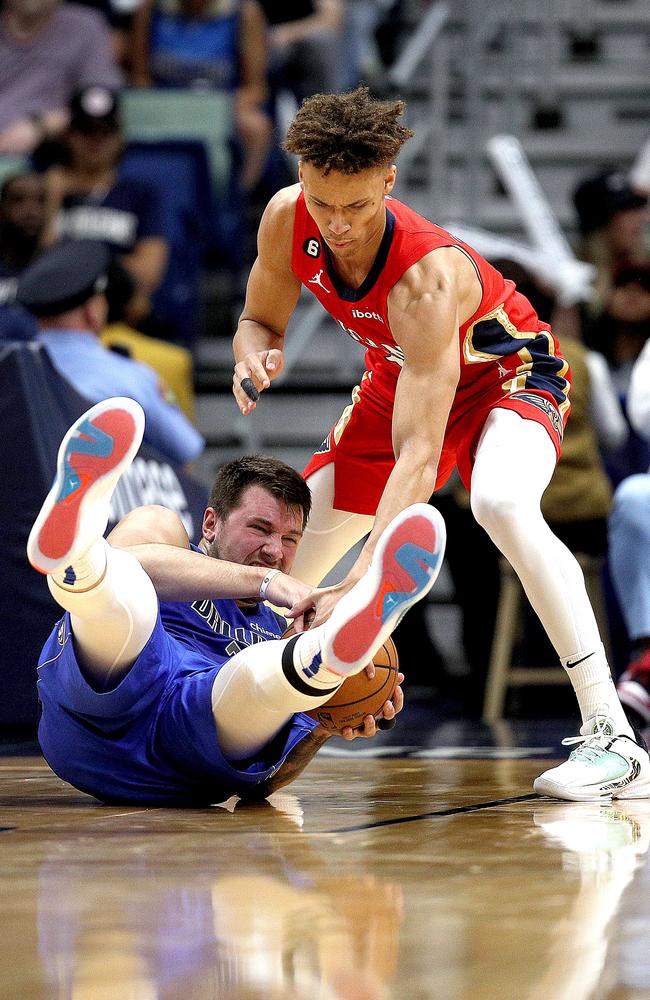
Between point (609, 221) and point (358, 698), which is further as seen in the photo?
point (609, 221)

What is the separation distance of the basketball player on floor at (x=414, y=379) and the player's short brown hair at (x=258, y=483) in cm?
13

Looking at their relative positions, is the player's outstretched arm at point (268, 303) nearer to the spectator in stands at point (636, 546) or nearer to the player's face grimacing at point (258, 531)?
the player's face grimacing at point (258, 531)

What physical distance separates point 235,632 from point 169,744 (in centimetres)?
39

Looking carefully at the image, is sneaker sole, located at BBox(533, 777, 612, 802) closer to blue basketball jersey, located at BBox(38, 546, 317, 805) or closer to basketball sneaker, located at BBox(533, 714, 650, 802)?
basketball sneaker, located at BBox(533, 714, 650, 802)

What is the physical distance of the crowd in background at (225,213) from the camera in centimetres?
546

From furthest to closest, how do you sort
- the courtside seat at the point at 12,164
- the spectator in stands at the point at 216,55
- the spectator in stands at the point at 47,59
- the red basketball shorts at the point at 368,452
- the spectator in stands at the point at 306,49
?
the spectator in stands at the point at 306,49 < the spectator in stands at the point at 47,59 < the spectator in stands at the point at 216,55 < the courtside seat at the point at 12,164 < the red basketball shorts at the point at 368,452

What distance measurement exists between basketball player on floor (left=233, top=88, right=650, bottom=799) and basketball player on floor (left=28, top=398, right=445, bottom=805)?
0.51 ft

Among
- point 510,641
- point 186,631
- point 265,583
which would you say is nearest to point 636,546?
point 510,641

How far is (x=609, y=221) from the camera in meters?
6.63

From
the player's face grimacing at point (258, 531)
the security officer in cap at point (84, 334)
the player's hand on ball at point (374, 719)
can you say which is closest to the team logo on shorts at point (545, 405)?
the player's face grimacing at point (258, 531)

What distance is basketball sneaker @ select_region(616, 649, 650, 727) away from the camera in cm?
453

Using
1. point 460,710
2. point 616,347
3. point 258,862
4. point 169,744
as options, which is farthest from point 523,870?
point 616,347

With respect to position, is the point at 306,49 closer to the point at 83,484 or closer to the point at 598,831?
the point at 83,484

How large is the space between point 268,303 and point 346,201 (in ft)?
2.03
